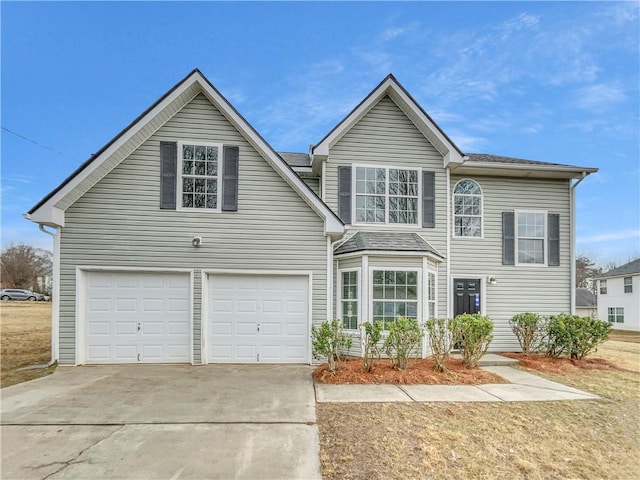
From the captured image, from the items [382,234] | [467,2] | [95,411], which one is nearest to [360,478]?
[95,411]

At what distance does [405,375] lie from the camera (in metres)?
7.28

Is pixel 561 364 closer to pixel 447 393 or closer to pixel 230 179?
pixel 447 393

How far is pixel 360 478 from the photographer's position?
138 inches

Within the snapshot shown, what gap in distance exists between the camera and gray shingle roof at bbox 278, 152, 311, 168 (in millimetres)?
10894

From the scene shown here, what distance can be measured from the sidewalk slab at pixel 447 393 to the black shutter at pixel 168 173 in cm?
698

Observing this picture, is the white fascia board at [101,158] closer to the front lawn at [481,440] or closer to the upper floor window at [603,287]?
the front lawn at [481,440]

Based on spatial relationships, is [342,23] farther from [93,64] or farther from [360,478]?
[360,478]

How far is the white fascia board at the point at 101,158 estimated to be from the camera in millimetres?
7801

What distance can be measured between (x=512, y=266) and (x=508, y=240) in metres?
0.83

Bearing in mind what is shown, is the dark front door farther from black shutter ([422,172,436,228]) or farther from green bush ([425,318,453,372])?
green bush ([425,318,453,372])

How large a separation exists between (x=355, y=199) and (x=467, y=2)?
7.12 meters

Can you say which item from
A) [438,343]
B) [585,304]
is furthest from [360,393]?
[585,304]

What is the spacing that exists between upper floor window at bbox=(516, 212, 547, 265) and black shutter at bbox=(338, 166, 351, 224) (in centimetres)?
558

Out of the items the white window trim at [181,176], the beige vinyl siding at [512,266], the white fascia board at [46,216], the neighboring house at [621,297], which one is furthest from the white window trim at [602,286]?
the white fascia board at [46,216]
